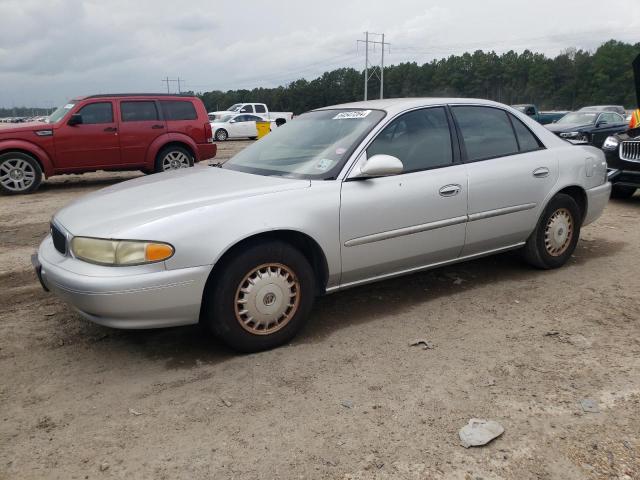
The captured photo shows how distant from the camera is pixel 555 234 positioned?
4785 millimetres

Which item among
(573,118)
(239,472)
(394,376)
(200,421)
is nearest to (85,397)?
(200,421)

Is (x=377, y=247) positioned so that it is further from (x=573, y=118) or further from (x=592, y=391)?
(x=573, y=118)

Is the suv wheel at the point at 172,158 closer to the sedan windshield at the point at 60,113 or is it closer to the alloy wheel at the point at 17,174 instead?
the sedan windshield at the point at 60,113

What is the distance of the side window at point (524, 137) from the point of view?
15.0 ft

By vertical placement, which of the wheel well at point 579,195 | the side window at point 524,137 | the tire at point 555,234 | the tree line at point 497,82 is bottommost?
the tire at point 555,234

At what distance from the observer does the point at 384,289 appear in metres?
4.55

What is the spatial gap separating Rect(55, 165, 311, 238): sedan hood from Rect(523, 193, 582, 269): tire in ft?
7.71

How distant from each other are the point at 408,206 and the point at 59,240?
232 centimetres

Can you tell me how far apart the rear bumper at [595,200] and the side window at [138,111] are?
27.4ft

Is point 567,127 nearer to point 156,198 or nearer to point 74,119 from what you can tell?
point 74,119

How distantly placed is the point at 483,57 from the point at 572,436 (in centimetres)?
8973

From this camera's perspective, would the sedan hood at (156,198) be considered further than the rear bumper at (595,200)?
No

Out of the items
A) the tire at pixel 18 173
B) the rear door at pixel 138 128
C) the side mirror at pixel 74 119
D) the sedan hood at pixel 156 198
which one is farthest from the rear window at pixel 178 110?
the sedan hood at pixel 156 198

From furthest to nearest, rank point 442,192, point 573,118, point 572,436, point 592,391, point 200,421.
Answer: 1. point 573,118
2. point 442,192
3. point 592,391
4. point 200,421
5. point 572,436
